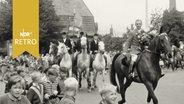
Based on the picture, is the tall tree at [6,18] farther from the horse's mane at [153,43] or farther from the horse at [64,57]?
the horse's mane at [153,43]

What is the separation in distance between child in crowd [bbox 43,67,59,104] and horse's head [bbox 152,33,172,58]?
536 centimetres

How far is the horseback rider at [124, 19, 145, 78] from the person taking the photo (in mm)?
13688

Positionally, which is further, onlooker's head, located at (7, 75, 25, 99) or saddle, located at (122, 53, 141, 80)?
saddle, located at (122, 53, 141, 80)

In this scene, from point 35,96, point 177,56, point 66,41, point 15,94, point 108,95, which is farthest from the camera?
point 177,56

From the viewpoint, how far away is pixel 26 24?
1669cm

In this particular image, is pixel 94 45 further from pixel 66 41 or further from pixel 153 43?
pixel 153 43

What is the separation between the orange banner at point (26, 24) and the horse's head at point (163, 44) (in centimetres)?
501

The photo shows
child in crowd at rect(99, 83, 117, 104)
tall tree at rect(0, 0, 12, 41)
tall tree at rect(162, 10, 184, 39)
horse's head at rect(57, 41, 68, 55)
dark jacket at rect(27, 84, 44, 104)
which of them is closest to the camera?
child in crowd at rect(99, 83, 117, 104)

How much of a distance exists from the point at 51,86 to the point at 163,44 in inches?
218

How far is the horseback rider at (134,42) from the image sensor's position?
539 inches

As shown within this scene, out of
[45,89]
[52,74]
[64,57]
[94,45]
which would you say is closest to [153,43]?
[52,74]

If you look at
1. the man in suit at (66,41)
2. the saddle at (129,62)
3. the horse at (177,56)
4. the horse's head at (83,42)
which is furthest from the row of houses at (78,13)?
the saddle at (129,62)

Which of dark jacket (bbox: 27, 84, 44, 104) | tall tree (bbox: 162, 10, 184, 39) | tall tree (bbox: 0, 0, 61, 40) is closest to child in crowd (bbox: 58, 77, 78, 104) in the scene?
dark jacket (bbox: 27, 84, 44, 104)

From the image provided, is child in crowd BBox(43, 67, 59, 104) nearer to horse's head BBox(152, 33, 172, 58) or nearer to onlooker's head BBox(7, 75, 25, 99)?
onlooker's head BBox(7, 75, 25, 99)
